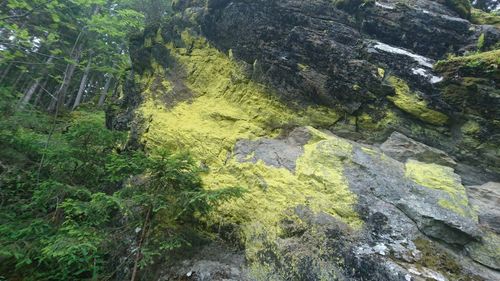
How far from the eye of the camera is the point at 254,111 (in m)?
8.20

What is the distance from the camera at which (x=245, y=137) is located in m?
7.65

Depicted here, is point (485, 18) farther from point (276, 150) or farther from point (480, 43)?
point (276, 150)

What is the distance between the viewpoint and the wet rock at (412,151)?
7.03 m

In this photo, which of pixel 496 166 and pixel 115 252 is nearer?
pixel 115 252

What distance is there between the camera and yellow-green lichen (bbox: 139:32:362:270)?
19.2ft

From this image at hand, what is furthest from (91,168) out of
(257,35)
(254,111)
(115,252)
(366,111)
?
(366,111)

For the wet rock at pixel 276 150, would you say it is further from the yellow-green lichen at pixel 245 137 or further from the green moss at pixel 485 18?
the green moss at pixel 485 18

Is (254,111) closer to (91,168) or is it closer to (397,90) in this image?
(397,90)

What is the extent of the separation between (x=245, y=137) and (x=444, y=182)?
4828 mm

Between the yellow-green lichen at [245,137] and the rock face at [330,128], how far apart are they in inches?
1.4

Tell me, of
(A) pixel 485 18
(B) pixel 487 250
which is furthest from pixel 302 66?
(A) pixel 485 18

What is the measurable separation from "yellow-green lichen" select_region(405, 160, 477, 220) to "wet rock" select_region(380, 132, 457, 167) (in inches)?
8.1

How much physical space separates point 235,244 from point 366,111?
16.8 feet

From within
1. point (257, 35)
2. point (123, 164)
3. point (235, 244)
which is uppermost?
point (257, 35)
